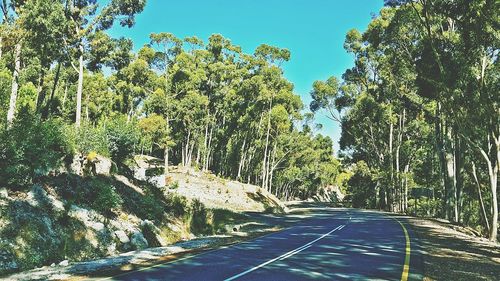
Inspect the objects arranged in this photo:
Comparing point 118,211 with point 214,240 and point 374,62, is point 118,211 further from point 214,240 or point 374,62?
point 374,62

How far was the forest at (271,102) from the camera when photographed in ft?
63.4

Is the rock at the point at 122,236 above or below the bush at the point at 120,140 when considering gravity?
below

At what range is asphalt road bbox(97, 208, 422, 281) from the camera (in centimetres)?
1011

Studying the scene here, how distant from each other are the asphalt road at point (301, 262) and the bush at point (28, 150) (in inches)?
230

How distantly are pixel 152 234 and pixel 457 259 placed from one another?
11009mm

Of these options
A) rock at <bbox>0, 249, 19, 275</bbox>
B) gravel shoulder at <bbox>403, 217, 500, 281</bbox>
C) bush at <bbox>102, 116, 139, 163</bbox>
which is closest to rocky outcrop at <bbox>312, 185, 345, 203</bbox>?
bush at <bbox>102, 116, 139, 163</bbox>

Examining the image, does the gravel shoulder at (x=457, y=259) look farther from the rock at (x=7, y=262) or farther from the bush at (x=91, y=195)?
the bush at (x=91, y=195)

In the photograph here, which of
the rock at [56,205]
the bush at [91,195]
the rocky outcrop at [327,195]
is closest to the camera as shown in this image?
the rock at [56,205]

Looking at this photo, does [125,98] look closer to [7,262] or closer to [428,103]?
[428,103]

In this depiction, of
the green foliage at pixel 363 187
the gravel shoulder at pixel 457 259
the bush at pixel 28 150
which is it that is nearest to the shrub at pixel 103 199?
the bush at pixel 28 150

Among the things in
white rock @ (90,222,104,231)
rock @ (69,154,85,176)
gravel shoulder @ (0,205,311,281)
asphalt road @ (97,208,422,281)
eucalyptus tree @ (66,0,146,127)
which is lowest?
gravel shoulder @ (0,205,311,281)

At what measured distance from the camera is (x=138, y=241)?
15695mm

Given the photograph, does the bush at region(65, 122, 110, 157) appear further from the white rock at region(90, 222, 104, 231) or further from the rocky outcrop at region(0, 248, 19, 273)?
the rocky outcrop at region(0, 248, 19, 273)

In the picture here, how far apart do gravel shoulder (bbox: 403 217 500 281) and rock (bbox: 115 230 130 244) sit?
981 centimetres
